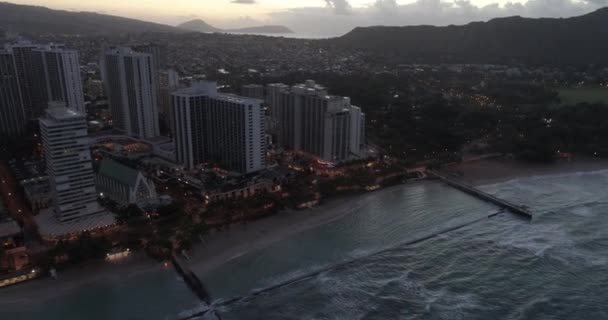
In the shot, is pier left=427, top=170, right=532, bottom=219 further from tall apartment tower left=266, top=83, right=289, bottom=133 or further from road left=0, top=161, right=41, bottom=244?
road left=0, top=161, right=41, bottom=244

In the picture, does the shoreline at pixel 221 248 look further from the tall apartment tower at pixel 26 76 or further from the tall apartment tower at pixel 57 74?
the tall apartment tower at pixel 26 76

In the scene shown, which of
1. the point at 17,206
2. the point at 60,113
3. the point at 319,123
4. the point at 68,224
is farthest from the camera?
the point at 319,123

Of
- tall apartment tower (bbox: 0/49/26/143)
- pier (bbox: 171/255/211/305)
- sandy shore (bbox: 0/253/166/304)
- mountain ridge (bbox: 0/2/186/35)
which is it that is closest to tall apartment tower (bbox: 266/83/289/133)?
pier (bbox: 171/255/211/305)

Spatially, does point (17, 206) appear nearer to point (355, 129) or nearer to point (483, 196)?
point (355, 129)

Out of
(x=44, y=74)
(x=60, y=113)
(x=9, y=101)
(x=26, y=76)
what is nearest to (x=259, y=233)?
(x=60, y=113)

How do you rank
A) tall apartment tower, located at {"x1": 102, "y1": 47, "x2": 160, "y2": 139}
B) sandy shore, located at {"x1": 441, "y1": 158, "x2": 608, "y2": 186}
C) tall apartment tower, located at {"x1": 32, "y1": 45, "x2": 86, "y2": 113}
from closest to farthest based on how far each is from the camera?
sandy shore, located at {"x1": 441, "y1": 158, "x2": 608, "y2": 186}
tall apartment tower, located at {"x1": 102, "y1": 47, "x2": 160, "y2": 139}
tall apartment tower, located at {"x1": 32, "y1": 45, "x2": 86, "y2": 113}

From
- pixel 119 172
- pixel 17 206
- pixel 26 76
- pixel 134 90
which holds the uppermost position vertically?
pixel 26 76

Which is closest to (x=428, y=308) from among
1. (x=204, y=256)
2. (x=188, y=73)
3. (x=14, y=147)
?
(x=204, y=256)
